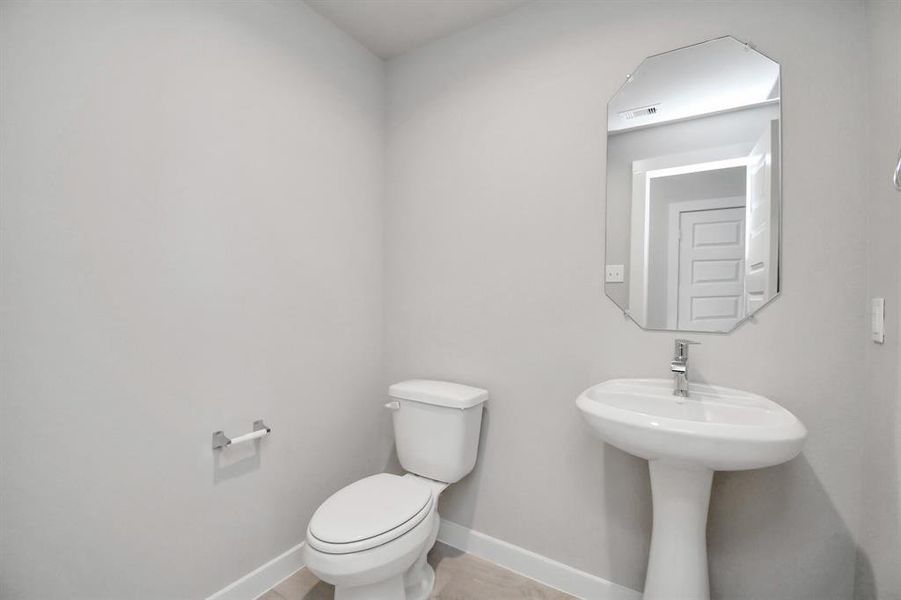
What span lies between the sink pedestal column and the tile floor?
0.50 metres

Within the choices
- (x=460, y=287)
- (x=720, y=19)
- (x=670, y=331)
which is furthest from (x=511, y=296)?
(x=720, y=19)

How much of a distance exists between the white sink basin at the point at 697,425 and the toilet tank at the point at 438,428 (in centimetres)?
56

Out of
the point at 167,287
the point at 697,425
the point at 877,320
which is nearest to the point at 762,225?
the point at 877,320

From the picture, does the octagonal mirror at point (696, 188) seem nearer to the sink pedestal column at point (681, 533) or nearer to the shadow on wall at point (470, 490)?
the sink pedestal column at point (681, 533)

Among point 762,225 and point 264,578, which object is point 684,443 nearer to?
point 762,225

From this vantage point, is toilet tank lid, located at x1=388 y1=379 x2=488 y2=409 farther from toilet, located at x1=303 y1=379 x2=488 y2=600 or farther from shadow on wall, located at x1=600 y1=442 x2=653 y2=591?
shadow on wall, located at x1=600 y1=442 x2=653 y2=591

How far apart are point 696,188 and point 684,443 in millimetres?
892

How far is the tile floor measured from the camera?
1.54 meters

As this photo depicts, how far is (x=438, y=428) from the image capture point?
1688 millimetres

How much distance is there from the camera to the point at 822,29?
4.02ft

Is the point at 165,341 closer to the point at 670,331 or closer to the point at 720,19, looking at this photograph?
the point at 670,331

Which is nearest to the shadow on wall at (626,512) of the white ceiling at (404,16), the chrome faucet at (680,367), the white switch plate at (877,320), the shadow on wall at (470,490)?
the chrome faucet at (680,367)

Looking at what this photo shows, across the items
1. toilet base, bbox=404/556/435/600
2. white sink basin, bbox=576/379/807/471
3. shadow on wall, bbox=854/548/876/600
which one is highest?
white sink basin, bbox=576/379/807/471

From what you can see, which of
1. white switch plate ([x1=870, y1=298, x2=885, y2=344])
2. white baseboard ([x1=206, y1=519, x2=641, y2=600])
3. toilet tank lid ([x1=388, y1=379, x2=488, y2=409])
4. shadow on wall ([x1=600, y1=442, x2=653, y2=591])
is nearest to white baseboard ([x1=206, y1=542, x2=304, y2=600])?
white baseboard ([x1=206, y1=519, x2=641, y2=600])
